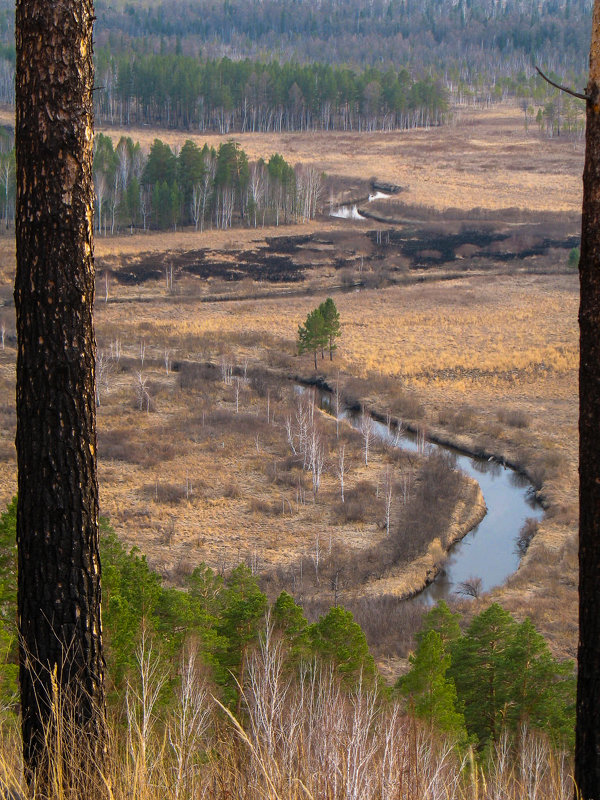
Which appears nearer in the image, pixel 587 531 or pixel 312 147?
pixel 587 531

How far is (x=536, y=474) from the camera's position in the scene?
27.1 m

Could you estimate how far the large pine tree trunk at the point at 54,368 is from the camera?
3949mm

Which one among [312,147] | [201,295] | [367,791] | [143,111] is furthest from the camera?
[143,111]

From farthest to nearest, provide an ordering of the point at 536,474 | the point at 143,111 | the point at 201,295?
the point at 143,111 → the point at 201,295 → the point at 536,474

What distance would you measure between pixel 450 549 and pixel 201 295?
31506 mm

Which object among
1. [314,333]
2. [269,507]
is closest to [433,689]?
[269,507]

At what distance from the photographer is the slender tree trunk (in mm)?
3811

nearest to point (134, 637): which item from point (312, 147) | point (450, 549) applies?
point (450, 549)

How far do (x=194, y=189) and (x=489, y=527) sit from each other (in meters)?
51.7

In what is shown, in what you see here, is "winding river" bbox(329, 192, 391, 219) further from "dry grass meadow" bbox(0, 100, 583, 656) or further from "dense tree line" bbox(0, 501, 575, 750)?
"dense tree line" bbox(0, 501, 575, 750)

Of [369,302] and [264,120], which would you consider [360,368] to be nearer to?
[369,302]

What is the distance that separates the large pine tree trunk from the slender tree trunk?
2110mm

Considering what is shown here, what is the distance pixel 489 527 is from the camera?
2431 centimetres

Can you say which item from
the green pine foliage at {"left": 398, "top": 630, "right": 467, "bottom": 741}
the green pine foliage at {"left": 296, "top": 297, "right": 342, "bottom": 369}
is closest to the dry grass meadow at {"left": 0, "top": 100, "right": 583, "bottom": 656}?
the green pine foliage at {"left": 296, "top": 297, "right": 342, "bottom": 369}
